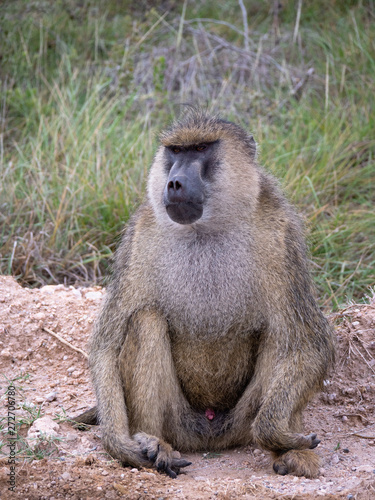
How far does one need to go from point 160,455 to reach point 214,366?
0.51 m

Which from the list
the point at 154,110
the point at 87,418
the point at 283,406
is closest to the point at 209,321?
the point at 283,406

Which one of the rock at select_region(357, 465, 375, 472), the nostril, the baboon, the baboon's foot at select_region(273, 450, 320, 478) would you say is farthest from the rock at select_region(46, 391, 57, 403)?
the rock at select_region(357, 465, 375, 472)

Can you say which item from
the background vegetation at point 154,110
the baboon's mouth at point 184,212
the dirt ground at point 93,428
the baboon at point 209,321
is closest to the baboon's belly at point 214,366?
the baboon at point 209,321

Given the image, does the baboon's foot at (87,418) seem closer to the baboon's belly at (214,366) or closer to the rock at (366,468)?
the baboon's belly at (214,366)

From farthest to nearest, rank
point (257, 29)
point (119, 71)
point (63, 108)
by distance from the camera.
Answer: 1. point (257, 29)
2. point (119, 71)
3. point (63, 108)

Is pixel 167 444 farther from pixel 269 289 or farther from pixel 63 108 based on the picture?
pixel 63 108

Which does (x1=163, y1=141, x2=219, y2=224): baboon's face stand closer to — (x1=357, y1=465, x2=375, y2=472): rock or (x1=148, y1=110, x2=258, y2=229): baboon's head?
(x1=148, y1=110, x2=258, y2=229): baboon's head

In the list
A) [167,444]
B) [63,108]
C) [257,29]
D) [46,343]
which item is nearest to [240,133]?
[167,444]

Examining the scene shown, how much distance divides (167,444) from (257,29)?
7.26 m

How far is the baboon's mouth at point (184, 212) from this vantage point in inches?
121

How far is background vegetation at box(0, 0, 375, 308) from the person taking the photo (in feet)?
18.1

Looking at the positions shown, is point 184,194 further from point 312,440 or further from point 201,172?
point 312,440

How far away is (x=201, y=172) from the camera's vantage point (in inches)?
126

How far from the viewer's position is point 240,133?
11.4 ft
